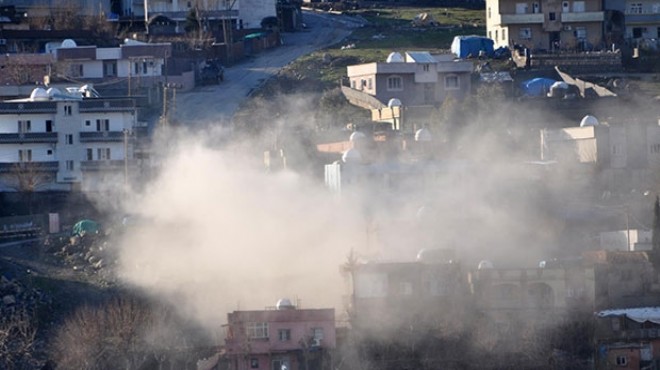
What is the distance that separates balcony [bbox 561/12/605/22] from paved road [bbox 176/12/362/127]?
278 inches

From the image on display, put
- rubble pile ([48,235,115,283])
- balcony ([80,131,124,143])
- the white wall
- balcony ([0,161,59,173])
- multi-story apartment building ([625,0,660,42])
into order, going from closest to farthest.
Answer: rubble pile ([48,235,115,283]), balcony ([0,161,59,173]), balcony ([80,131,124,143]), multi-story apartment building ([625,0,660,42]), the white wall

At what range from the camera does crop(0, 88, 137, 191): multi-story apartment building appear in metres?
52.1

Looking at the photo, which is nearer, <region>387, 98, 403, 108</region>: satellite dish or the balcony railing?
<region>387, 98, 403, 108</region>: satellite dish

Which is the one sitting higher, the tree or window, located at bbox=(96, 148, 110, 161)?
window, located at bbox=(96, 148, 110, 161)

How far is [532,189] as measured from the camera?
49.2m

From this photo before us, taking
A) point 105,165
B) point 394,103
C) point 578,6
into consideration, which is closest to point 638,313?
point 394,103

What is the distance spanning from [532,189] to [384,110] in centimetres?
696

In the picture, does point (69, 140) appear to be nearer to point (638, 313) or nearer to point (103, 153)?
point (103, 153)

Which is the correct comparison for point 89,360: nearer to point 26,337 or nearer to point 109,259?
point 26,337

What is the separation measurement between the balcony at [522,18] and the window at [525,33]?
21 centimetres

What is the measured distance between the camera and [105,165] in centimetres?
5234

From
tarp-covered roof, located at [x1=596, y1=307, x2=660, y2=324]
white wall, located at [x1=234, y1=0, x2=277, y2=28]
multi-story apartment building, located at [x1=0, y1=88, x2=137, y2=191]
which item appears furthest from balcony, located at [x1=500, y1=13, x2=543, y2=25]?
tarp-covered roof, located at [x1=596, y1=307, x2=660, y2=324]

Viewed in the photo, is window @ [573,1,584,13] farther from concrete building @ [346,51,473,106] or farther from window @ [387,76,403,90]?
window @ [387,76,403,90]

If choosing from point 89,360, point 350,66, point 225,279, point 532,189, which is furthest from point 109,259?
point 350,66
